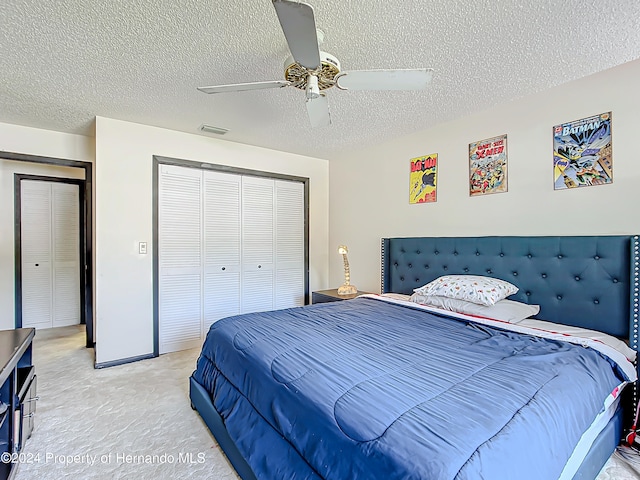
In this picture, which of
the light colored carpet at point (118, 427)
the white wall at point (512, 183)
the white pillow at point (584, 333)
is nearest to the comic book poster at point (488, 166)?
the white wall at point (512, 183)

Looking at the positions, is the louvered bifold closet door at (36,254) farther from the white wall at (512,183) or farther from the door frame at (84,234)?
the white wall at (512,183)

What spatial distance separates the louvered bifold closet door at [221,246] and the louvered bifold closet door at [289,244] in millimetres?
557

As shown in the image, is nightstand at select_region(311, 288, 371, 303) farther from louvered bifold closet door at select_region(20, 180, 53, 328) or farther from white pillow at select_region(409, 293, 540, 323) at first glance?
louvered bifold closet door at select_region(20, 180, 53, 328)

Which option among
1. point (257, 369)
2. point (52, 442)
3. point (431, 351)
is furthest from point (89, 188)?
point (431, 351)

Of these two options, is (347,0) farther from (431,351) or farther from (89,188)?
(89,188)

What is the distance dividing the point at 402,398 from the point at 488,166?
A: 7.69 feet

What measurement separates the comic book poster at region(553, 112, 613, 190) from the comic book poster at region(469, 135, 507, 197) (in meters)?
0.37

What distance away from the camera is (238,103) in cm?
267

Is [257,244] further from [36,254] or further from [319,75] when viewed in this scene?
[36,254]

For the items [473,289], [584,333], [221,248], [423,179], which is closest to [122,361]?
[221,248]

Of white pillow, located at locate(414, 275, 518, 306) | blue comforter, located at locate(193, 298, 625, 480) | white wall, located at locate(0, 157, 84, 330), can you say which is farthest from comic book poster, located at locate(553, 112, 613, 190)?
white wall, located at locate(0, 157, 84, 330)

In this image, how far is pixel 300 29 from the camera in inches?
51.2

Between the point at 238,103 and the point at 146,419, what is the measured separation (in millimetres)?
2445

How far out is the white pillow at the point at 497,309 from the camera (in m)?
2.23
